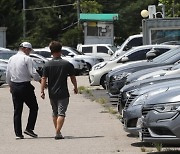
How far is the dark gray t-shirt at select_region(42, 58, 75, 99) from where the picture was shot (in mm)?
12414

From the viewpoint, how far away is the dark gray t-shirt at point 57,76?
12.4 m

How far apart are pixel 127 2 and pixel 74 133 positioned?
220ft

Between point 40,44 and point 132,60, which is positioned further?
point 40,44

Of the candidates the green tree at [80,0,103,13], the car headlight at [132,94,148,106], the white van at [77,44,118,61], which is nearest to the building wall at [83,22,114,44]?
the white van at [77,44,118,61]

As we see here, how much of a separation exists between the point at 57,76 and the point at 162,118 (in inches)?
136

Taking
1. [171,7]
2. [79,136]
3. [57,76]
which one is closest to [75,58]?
[171,7]

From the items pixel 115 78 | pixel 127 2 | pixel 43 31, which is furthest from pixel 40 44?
pixel 115 78

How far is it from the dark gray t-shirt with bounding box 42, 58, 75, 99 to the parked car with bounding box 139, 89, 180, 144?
2.89 meters

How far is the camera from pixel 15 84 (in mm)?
12773

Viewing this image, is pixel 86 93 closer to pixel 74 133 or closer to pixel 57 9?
pixel 74 133

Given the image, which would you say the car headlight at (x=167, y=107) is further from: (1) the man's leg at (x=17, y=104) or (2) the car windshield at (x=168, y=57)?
(2) the car windshield at (x=168, y=57)

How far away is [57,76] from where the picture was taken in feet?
40.9

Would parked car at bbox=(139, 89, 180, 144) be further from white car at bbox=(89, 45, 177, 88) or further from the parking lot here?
white car at bbox=(89, 45, 177, 88)

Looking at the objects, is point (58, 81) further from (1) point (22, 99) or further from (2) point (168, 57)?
(2) point (168, 57)
